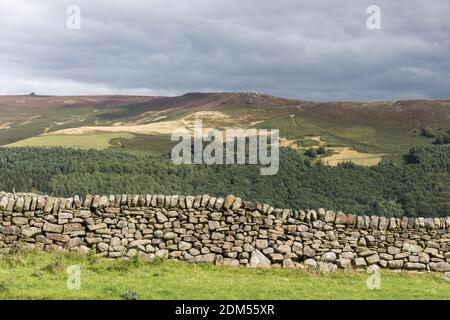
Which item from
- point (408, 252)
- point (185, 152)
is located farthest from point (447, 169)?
point (408, 252)

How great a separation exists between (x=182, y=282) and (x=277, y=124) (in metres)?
121

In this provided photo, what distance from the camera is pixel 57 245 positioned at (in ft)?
55.1

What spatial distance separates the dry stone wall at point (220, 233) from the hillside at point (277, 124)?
207ft

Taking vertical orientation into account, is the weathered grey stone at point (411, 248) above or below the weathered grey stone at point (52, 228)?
below

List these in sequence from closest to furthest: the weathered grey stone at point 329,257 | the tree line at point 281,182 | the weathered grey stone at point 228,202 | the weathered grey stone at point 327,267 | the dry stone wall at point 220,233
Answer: the weathered grey stone at point 327,267, the dry stone wall at point 220,233, the weathered grey stone at point 329,257, the weathered grey stone at point 228,202, the tree line at point 281,182

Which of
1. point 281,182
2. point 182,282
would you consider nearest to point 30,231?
point 182,282

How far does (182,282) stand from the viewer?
1415 centimetres

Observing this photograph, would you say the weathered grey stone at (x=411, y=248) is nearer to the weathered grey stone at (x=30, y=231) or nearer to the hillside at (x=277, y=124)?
the weathered grey stone at (x=30, y=231)

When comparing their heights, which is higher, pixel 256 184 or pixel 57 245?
pixel 57 245

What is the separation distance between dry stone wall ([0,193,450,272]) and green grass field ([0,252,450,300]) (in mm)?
560

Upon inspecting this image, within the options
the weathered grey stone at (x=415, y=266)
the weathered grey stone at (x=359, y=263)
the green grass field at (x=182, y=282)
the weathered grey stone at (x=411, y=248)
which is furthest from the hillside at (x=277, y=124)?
the green grass field at (x=182, y=282)

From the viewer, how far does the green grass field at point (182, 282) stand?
12742 millimetres

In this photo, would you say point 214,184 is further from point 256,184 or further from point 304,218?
point 304,218
